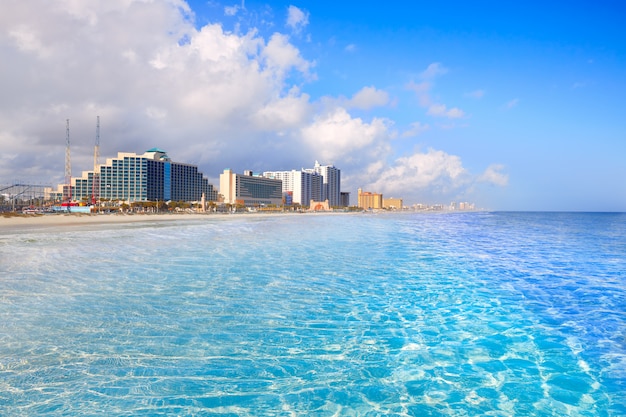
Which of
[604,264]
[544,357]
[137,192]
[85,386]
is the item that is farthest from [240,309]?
[137,192]

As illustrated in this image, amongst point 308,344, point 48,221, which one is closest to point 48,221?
point 48,221

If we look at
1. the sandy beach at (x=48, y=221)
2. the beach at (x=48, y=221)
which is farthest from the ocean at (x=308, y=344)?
the beach at (x=48, y=221)

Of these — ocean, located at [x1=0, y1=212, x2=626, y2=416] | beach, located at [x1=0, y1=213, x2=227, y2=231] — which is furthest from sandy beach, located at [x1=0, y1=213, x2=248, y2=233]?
ocean, located at [x1=0, y1=212, x2=626, y2=416]

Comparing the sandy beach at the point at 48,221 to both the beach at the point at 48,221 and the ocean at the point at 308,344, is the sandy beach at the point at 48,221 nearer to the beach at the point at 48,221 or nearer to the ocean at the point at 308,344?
the beach at the point at 48,221

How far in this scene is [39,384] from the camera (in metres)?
6.54

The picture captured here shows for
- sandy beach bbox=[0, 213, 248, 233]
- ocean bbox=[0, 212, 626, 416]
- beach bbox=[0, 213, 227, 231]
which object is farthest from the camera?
beach bbox=[0, 213, 227, 231]

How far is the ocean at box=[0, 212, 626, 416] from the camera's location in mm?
6164

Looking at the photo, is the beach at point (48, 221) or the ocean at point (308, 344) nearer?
the ocean at point (308, 344)

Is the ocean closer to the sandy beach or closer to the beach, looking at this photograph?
the sandy beach

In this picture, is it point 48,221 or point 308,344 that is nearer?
point 308,344

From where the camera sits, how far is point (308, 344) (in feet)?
28.5

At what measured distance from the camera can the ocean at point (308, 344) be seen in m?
6.16

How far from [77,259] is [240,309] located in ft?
52.4

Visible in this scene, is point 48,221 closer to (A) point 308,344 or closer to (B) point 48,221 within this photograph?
(B) point 48,221
